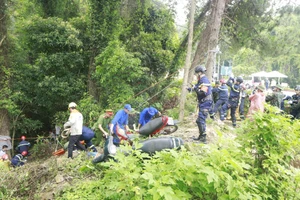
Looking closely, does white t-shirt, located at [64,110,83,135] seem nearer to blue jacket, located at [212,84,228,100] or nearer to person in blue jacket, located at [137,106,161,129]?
person in blue jacket, located at [137,106,161,129]

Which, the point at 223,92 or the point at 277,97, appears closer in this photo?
the point at 223,92

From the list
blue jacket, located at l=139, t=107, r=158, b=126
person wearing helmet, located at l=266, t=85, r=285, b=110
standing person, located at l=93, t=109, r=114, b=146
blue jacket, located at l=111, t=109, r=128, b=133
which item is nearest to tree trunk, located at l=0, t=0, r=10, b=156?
standing person, located at l=93, t=109, r=114, b=146

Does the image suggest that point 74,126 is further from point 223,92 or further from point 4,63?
point 4,63

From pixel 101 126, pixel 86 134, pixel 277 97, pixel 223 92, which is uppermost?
pixel 223 92

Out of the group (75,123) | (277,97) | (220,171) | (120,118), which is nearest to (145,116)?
(120,118)

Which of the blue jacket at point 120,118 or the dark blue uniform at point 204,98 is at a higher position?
the dark blue uniform at point 204,98

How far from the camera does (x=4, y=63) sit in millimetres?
10406

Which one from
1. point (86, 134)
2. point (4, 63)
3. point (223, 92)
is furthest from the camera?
point (4, 63)

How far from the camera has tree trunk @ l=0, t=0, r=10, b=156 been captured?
10055 millimetres

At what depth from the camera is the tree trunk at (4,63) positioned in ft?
33.0

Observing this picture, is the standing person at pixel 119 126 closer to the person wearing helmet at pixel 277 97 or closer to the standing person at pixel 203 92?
the standing person at pixel 203 92

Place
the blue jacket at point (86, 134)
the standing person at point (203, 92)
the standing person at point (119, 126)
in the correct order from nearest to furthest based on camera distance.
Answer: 1. the standing person at point (203, 92)
2. the standing person at point (119, 126)
3. the blue jacket at point (86, 134)

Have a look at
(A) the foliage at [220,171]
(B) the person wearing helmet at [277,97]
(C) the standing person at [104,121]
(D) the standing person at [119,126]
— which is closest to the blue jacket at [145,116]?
(D) the standing person at [119,126]

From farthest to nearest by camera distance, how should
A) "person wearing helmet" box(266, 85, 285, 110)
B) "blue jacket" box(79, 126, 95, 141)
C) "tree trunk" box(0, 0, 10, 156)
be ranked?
"tree trunk" box(0, 0, 10, 156) < "person wearing helmet" box(266, 85, 285, 110) < "blue jacket" box(79, 126, 95, 141)
